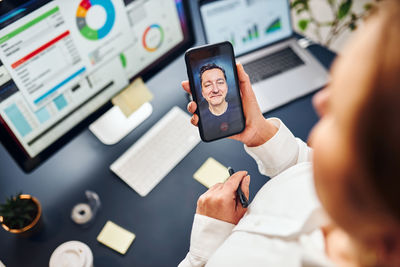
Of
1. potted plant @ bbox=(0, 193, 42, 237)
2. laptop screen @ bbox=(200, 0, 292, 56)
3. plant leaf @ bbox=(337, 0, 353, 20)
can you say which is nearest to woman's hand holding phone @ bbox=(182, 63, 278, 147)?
laptop screen @ bbox=(200, 0, 292, 56)

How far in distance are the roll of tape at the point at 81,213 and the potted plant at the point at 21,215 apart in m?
0.08

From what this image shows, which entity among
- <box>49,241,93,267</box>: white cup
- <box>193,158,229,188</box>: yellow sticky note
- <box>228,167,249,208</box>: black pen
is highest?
<box>228,167,249,208</box>: black pen

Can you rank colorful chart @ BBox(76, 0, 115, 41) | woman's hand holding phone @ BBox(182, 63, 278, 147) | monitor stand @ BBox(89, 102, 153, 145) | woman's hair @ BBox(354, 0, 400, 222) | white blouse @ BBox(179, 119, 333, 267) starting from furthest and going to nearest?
1. monitor stand @ BBox(89, 102, 153, 145)
2. woman's hand holding phone @ BBox(182, 63, 278, 147)
3. colorful chart @ BBox(76, 0, 115, 41)
4. white blouse @ BBox(179, 119, 333, 267)
5. woman's hair @ BBox(354, 0, 400, 222)

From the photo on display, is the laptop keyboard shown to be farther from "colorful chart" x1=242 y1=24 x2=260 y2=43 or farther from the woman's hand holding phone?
the woman's hand holding phone

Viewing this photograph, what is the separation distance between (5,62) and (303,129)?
0.76m

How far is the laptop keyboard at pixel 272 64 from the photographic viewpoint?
3.64ft

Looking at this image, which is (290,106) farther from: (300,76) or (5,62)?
(5,62)

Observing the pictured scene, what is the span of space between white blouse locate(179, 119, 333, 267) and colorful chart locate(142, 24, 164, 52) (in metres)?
0.39

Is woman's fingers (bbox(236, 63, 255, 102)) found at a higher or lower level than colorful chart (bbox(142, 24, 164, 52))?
lower

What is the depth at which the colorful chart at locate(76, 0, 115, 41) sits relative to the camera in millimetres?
712

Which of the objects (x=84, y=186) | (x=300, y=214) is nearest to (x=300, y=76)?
(x=300, y=214)

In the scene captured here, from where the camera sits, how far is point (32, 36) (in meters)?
0.67

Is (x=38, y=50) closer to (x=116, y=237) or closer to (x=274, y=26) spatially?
(x=116, y=237)

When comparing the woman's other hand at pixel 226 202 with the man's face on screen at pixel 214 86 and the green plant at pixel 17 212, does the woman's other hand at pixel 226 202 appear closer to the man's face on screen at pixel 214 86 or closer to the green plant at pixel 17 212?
the man's face on screen at pixel 214 86
